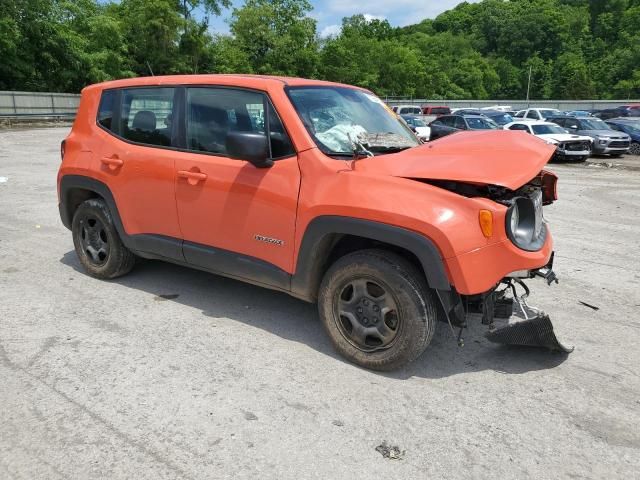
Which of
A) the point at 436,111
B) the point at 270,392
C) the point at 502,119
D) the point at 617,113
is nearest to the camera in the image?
the point at 270,392

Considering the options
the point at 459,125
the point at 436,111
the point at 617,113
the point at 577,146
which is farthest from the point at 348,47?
the point at 577,146

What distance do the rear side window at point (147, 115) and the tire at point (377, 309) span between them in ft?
6.31

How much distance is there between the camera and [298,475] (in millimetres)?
2562

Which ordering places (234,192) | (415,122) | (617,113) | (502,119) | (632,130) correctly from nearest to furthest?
(234,192) → (632,130) → (415,122) → (502,119) → (617,113)

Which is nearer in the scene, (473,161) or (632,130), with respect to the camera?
(473,161)

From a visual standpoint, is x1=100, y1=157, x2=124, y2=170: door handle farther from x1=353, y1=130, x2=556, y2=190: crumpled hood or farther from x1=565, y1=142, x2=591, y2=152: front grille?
x1=565, y1=142, x2=591, y2=152: front grille

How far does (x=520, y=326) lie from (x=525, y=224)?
64cm

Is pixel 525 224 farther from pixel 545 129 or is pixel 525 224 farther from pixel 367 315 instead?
pixel 545 129

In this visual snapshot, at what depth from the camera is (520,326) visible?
3336 mm

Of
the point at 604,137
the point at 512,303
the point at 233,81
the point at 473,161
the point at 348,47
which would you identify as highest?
the point at 348,47

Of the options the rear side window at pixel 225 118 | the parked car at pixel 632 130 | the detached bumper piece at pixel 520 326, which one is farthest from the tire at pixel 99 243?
the parked car at pixel 632 130

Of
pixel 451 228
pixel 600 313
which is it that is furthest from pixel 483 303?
pixel 600 313

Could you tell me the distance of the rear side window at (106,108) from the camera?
486cm

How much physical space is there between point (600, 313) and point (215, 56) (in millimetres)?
61021
